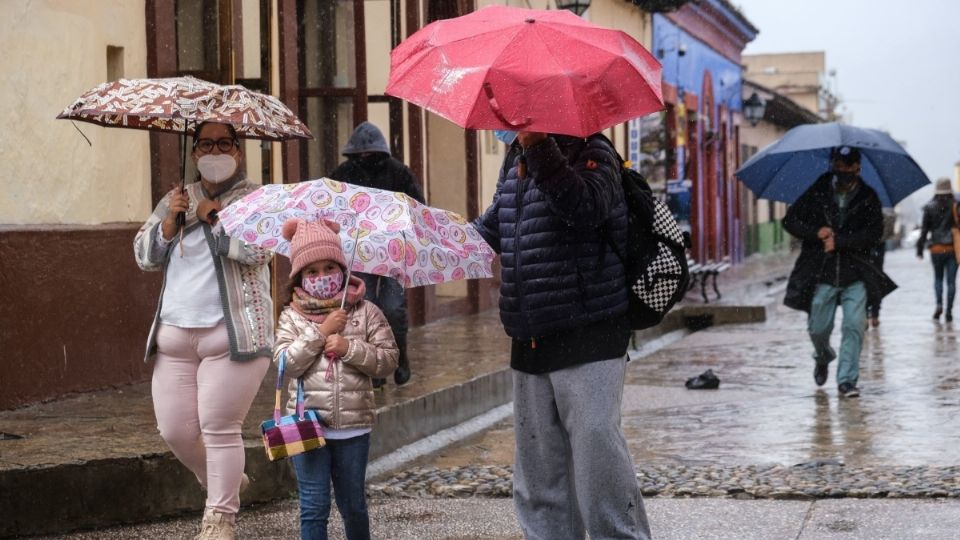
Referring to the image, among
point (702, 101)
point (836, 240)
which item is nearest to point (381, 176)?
point (836, 240)

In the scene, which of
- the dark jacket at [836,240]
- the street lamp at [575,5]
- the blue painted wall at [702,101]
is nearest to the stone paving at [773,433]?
the dark jacket at [836,240]

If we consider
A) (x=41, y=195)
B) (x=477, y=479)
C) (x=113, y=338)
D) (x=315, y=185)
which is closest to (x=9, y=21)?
(x=41, y=195)

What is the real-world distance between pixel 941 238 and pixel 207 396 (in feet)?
44.6

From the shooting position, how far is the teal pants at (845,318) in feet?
34.2

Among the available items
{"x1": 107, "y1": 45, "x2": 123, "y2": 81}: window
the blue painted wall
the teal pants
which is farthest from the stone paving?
the blue painted wall

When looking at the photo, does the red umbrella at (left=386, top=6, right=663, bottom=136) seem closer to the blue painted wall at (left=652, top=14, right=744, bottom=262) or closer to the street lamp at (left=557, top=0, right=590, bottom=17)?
the street lamp at (left=557, top=0, right=590, bottom=17)

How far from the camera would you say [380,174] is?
31.7 ft

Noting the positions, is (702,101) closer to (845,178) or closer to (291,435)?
(845,178)

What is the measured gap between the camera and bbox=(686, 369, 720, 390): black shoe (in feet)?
Answer: 37.6

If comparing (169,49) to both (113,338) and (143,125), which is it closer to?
(113,338)

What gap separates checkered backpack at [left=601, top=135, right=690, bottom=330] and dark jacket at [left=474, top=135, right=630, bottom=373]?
40 mm

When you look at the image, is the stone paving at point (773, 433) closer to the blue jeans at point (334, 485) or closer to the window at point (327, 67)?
the blue jeans at point (334, 485)

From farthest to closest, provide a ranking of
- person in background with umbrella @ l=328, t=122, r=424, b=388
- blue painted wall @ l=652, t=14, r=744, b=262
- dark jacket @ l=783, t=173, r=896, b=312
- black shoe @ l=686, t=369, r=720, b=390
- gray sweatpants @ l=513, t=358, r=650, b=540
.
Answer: blue painted wall @ l=652, t=14, r=744, b=262 < black shoe @ l=686, t=369, r=720, b=390 < dark jacket @ l=783, t=173, r=896, b=312 < person in background with umbrella @ l=328, t=122, r=424, b=388 < gray sweatpants @ l=513, t=358, r=650, b=540

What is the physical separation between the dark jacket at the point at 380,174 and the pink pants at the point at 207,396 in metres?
3.77
